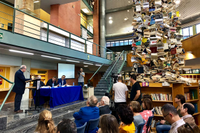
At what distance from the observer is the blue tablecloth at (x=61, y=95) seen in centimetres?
472

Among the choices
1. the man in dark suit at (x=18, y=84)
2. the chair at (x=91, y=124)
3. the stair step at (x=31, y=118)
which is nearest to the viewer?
the chair at (x=91, y=124)

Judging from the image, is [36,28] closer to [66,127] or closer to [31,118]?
[31,118]

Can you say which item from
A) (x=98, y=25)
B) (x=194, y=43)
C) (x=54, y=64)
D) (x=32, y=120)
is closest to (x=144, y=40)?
(x=32, y=120)

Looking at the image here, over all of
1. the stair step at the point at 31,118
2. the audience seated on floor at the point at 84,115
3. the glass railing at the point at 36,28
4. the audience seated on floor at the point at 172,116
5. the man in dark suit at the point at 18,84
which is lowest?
the stair step at the point at 31,118

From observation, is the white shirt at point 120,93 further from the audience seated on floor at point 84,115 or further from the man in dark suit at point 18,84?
the man in dark suit at point 18,84

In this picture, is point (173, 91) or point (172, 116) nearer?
point (172, 116)

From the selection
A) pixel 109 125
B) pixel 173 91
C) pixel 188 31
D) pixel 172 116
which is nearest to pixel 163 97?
pixel 173 91

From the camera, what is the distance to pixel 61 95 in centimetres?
518

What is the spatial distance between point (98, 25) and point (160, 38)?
42.7 feet

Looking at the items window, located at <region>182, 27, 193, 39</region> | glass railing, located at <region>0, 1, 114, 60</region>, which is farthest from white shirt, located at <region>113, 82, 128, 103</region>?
window, located at <region>182, 27, 193, 39</region>

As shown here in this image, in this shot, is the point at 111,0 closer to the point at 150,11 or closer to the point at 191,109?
the point at 150,11

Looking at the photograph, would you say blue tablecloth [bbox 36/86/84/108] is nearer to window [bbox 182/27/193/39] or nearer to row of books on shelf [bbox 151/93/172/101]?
row of books on shelf [bbox 151/93/172/101]

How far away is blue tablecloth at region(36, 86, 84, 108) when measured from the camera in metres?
4.72

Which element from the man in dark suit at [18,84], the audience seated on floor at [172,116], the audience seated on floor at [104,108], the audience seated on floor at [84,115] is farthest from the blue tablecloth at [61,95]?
the audience seated on floor at [172,116]
